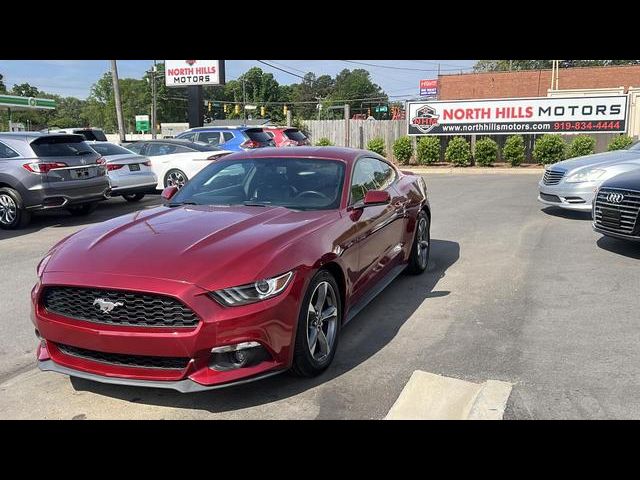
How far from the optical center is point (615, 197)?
7.16 metres

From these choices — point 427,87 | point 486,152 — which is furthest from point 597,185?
point 427,87

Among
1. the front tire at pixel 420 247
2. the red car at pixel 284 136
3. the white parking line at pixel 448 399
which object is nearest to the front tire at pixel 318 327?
the white parking line at pixel 448 399

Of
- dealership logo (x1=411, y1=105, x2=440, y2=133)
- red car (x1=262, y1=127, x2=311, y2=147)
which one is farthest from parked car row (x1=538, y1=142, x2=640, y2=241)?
dealership logo (x1=411, y1=105, x2=440, y2=133)

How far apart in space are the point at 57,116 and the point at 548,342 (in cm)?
14968

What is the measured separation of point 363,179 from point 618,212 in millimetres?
3817

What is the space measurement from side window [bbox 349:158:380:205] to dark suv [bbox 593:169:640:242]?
3.40 m

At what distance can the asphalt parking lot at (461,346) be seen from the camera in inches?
138

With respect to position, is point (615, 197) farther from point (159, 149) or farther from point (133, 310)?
point (159, 149)

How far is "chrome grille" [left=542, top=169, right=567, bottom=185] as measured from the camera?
10445 mm

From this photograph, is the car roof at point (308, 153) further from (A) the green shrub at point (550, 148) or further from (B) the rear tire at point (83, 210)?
(A) the green shrub at point (550, 148)

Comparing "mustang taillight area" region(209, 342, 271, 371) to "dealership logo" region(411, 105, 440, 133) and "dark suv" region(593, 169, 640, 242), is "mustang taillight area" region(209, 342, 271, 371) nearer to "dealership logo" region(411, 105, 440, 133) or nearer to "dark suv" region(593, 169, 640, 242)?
"dark suv" region(593, 169, 640, 242)

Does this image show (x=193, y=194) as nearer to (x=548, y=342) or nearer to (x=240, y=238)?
(x=240, y=238)

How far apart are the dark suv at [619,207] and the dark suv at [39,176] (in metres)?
8.58
